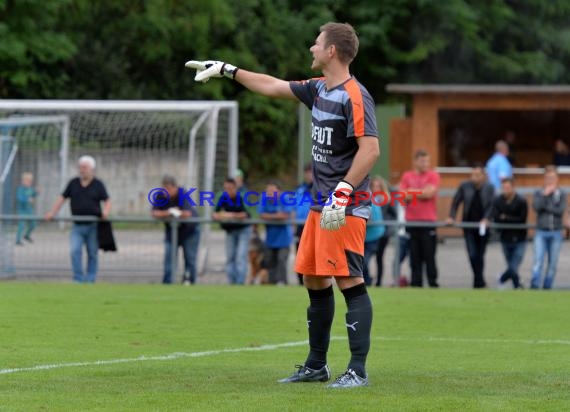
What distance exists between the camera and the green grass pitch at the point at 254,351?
7.30 m

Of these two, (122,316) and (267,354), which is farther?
(122,316)

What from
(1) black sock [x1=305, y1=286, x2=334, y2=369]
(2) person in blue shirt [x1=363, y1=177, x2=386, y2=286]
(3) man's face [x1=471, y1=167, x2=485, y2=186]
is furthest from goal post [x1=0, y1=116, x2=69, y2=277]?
(1) black sock [x1=305, y1=286, x2=334, y2=369]

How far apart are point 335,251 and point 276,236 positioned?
37.4 feet

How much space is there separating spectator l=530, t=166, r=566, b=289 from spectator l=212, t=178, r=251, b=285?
4.19 meters

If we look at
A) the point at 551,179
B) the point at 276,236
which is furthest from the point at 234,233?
the point at 551,179

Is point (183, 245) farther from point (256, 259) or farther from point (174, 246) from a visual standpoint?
point (256, 259)

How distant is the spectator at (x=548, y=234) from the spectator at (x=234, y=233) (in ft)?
13.7

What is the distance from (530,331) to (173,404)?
5.94 meters

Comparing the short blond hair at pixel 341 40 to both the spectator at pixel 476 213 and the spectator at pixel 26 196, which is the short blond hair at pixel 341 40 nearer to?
the spectator at pixel 476 213

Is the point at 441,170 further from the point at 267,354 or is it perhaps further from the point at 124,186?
the point at 267,354

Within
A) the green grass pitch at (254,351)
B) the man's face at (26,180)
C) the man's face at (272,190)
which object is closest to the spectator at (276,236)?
the man's face at (272,190)

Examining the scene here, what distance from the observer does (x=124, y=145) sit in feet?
76.8

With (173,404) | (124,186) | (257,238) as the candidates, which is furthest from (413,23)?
(173,404)

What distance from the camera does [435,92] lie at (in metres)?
30.5
